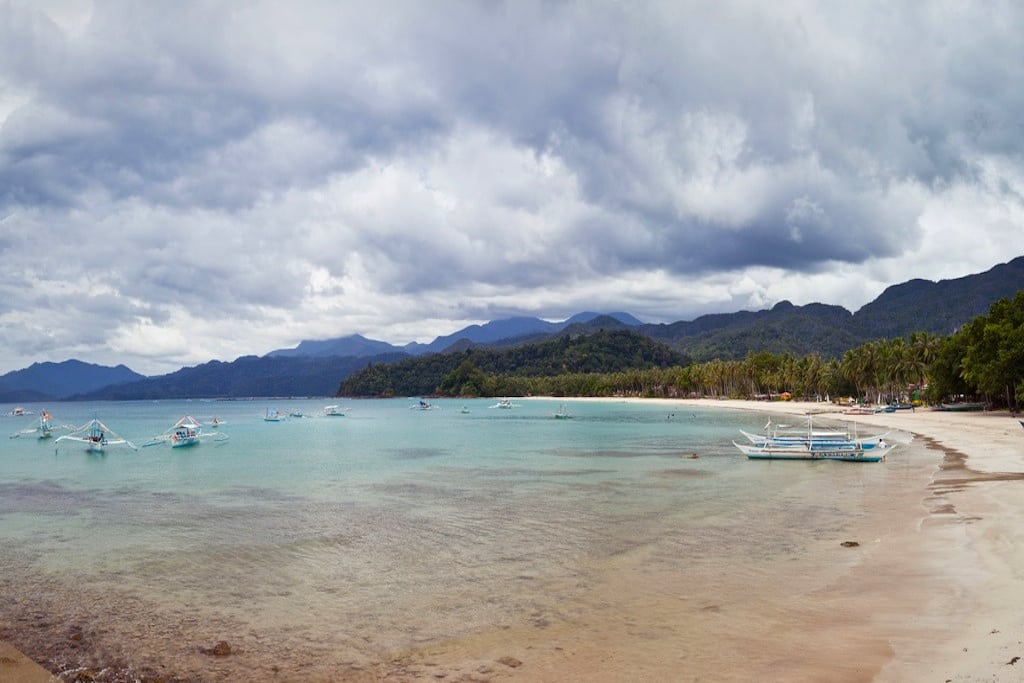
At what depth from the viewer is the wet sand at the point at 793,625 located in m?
9.30

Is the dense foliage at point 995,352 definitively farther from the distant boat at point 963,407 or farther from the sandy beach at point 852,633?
the sandy beach at point 852,633

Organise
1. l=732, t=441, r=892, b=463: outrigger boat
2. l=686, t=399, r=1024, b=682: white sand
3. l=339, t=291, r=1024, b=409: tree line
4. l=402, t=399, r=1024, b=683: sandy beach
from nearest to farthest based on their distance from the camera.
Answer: l=686, t=399, r=1024, b=682: white sand
l=402, t=399, r=1024, b=683: sandy beach
l=732, t=441, r=892, b=463: outrigger boat
l=339, t=291, r=1024, b=409: tree line

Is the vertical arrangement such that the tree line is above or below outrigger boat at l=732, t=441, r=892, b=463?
above

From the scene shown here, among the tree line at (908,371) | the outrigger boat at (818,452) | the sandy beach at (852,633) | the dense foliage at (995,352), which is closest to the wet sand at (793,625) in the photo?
the sandy beach at (852,633)

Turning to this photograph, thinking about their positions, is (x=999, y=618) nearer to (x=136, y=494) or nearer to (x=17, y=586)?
(x=17, y=586)

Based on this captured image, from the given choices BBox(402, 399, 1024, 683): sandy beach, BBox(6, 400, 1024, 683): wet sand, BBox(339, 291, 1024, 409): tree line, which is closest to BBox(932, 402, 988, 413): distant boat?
BBox(339, 291, 1024, 409): tree line

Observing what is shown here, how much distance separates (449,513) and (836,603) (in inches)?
608

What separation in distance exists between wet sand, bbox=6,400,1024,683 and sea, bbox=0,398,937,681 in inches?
3.0

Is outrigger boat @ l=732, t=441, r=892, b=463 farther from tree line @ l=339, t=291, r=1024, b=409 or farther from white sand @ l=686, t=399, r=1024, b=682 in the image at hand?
tree line @ l=339, t=291, r=1024, b=409

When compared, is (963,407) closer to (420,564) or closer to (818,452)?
(818,452)

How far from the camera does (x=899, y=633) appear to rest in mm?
10312

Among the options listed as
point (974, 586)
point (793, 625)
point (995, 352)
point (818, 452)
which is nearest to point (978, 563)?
point (974, 586)

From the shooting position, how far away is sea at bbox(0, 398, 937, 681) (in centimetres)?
1122

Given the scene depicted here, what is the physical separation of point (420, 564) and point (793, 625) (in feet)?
30.6
